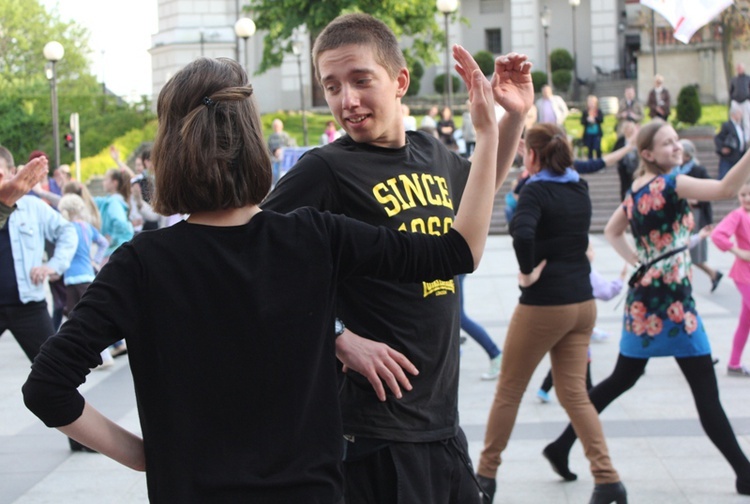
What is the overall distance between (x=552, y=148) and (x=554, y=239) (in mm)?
475

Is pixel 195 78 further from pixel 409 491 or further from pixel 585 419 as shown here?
pixel 585 419

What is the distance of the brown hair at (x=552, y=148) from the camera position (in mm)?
5492

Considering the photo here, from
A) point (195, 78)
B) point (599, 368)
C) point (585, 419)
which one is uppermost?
point (195, 78)

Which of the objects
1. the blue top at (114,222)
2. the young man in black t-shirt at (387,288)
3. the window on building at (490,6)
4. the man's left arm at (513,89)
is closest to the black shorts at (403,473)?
the young man in black t-shirt at (387,288)

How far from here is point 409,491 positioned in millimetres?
2904

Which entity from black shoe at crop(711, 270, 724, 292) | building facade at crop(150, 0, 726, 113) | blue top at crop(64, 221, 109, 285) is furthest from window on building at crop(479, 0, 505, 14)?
blue top at crop(64, 221, 109, 285)

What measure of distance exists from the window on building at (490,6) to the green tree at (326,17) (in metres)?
10.9

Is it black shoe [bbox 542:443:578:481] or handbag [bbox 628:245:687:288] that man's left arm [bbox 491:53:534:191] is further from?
black shoe [bbox 542:443:578:481]

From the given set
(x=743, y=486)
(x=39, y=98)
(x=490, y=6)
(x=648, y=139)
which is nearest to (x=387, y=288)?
(x=648, y=139)

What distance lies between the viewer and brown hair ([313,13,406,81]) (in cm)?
305

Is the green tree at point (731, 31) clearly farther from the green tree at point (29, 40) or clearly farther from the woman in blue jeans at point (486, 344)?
the green tree at point (29, 40)

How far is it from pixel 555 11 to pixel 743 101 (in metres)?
26.7

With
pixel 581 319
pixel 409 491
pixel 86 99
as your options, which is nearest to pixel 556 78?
pixel 86 99

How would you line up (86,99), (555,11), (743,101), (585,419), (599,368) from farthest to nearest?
(555,11)
(86,99)
(743,101)
(599,368)
(585,419)
